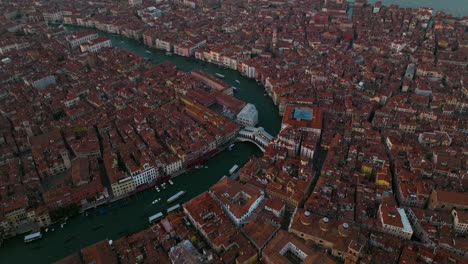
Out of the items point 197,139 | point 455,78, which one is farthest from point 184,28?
point 455,78

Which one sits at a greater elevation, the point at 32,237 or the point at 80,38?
the point at 80,38

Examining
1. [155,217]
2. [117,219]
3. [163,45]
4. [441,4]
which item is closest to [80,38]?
[163,45]

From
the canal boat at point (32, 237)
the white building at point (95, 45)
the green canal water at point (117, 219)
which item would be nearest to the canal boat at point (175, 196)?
the green canal water at point (117, 219)

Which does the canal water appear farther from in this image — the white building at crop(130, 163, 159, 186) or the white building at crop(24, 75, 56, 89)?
the white building at crop(130, 163, 159, 186)

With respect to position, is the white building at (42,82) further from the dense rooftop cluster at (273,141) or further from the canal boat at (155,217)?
the canal boat at (155,217)

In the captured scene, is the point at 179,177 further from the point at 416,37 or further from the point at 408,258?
the point at 416,37

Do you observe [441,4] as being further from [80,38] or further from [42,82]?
[42,82]
